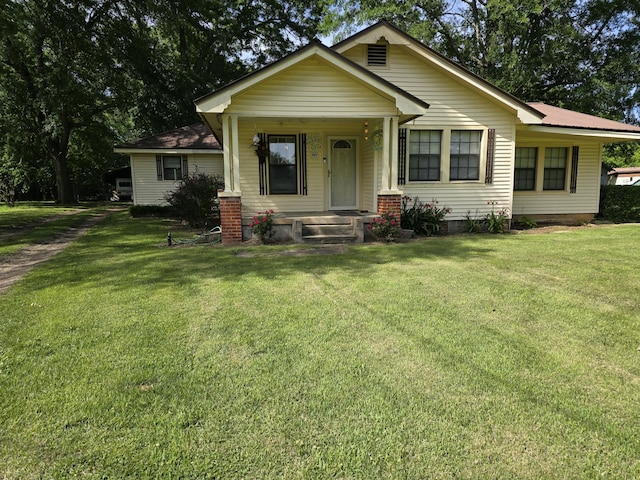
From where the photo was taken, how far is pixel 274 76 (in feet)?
28.5

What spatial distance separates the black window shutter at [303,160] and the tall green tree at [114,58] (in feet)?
35.4

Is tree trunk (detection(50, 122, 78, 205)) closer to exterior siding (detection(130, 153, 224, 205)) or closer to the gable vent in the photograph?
exterior siding (detection(130, 153, 224, 205))

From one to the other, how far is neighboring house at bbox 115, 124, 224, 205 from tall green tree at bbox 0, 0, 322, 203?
502 cm

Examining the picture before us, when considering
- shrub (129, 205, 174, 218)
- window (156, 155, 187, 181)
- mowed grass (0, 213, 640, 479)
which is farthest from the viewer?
window (156, 155, 187, 181)

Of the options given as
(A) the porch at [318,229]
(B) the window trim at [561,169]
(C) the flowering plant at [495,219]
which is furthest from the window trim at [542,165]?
(A) the porch at [318,229]

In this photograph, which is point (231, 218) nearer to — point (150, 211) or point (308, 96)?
point (308, 96)

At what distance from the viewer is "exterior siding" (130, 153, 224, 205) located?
17.6 metres

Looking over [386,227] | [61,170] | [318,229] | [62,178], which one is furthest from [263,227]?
[61,170]

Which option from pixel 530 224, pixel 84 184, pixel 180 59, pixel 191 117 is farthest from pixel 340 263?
pixel 84 184

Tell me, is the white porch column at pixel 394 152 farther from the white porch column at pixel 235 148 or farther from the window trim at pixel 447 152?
the white porch column at pixel 235 148

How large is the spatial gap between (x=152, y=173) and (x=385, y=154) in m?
12.5

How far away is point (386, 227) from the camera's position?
29.9ft

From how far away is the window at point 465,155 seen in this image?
1106 centimetres

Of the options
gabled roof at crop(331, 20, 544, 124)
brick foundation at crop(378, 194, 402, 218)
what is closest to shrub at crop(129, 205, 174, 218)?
gabled roof at crop(331, 20, 544, 124)
